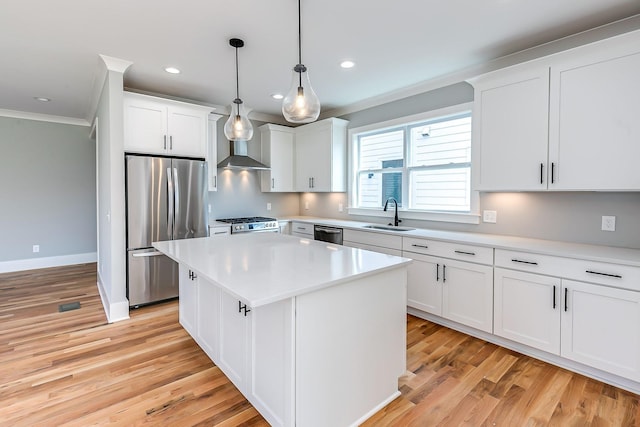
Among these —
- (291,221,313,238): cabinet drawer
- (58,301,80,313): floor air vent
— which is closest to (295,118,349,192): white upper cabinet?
(291,221,313,238): cabinet drawer

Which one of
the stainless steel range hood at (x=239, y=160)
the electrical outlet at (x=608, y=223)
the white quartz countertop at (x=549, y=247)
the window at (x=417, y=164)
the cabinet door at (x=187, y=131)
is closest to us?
the white quartz countertop at (x=549, y=247)

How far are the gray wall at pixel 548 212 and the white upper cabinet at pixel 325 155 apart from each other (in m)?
0.95

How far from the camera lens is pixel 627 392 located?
2045mm

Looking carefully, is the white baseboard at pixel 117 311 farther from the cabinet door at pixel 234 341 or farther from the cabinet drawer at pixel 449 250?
the cabinet drawer at pixel 449 250

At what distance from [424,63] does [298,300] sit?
8.92 feet

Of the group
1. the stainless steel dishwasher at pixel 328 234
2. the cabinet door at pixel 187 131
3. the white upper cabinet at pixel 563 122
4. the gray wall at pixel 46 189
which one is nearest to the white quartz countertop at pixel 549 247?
the white upper cabinet at pixel 563 122

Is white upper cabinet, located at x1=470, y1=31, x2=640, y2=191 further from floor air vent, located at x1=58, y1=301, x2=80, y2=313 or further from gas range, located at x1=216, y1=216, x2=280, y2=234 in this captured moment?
floor air vent, located at x1=58, y1=301, x2=80, y2=313

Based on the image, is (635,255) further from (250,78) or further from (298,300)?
(250,78)

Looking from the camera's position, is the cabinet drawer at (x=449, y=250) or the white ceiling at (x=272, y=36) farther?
the cabinet drawer at (x=449, y=250)

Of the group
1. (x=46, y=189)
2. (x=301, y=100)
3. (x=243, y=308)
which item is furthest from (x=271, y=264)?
(x=46, y=189)

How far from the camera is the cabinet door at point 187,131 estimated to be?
367cm

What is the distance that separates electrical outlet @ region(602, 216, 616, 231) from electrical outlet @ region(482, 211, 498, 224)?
81 centimetres

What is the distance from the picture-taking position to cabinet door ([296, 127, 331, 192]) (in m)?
4.59

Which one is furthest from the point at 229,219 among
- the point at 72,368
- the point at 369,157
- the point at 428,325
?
the point at 428,325
